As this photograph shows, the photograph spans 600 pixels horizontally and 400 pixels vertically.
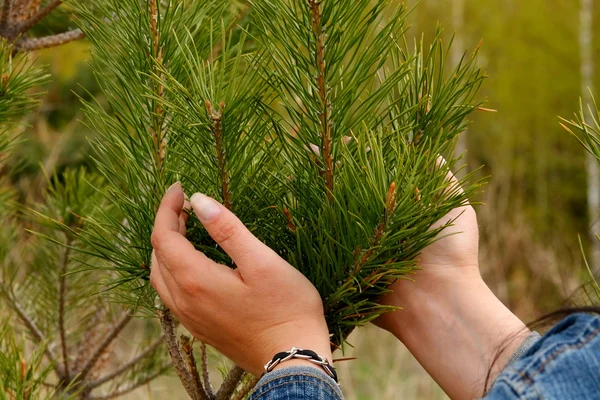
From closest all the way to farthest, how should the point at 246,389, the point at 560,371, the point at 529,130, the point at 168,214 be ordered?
the point at 560,371, the point at 168,214, the point at 246,389, the point at 529,130

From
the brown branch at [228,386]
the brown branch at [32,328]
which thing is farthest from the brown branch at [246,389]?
the brown branch at [32,328]

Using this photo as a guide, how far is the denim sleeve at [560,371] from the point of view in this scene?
403 millimetres

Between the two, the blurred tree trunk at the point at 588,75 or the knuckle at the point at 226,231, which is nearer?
the knuckle at the point at 226,231

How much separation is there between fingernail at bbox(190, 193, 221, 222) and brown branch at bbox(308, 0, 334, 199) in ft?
0.29

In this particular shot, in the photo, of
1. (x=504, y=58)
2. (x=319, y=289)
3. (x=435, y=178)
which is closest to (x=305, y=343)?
(x=319, y=289)

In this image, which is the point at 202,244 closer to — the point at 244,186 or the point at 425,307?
the point at 244,186

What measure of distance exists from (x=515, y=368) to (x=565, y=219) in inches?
222

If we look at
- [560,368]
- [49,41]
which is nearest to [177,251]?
[560,368]

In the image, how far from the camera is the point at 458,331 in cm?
67

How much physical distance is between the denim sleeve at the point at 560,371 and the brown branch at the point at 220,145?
251 mm

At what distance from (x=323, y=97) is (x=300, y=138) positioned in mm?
44

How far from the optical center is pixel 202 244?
23.5 inches

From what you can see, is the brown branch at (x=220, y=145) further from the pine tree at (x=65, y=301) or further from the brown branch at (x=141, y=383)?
the brown branch at (x=141, y=383)

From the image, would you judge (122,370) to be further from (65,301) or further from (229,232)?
(229,232)
